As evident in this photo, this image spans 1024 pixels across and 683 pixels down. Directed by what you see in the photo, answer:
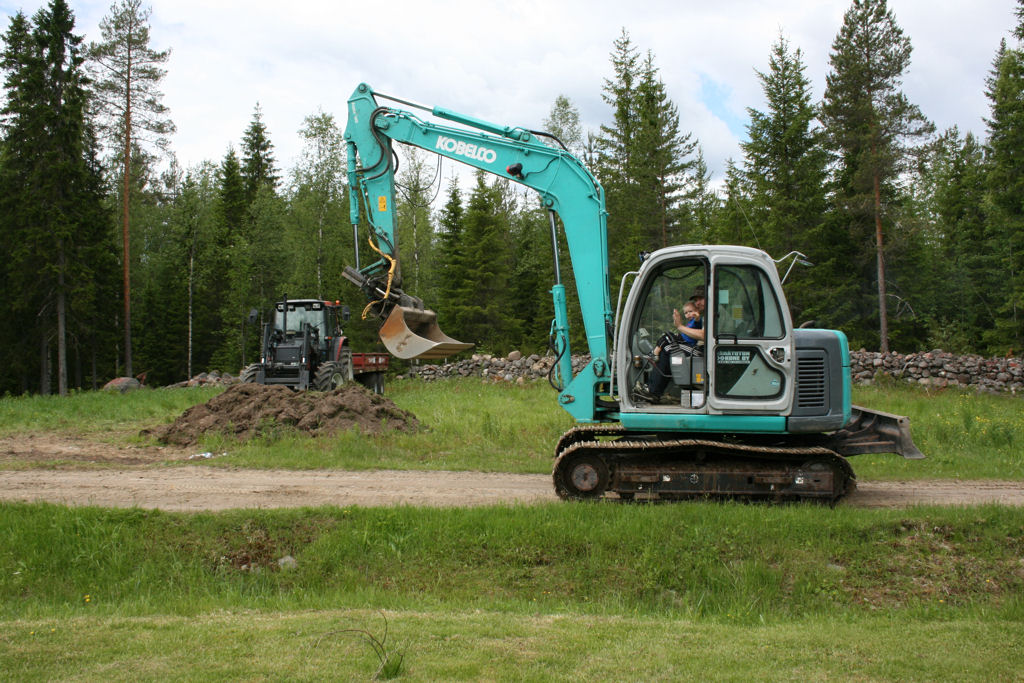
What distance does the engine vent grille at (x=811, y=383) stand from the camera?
8.03m

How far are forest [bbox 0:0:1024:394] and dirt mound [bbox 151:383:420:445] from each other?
13.7 meters

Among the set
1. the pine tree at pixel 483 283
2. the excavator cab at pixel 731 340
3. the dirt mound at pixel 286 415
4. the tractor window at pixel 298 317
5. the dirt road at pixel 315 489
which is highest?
the pine tree at pixel 483 283

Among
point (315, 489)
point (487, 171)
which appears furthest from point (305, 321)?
point (487, 171)

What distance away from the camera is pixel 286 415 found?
13.3 meters

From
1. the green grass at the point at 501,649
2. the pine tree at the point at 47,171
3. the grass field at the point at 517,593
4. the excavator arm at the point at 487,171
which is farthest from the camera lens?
the pine tree at the point at 47,171

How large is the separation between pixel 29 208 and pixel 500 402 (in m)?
20.5

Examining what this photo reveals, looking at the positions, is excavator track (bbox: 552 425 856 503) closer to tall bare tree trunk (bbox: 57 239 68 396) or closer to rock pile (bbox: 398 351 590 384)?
rock pile (bbox: 398 351 590 384)

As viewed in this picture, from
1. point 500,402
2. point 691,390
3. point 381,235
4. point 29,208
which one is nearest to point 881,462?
point 691,390

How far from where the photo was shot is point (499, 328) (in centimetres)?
3534

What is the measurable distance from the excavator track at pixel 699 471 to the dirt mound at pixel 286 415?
561 cm

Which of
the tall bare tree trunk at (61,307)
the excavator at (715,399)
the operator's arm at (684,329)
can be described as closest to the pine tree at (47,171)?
the tall bare tree trunk at (61,307)

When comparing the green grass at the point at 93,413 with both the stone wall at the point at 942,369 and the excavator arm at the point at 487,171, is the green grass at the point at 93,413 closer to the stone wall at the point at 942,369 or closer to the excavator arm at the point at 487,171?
the excavator arm at the point at 487,171

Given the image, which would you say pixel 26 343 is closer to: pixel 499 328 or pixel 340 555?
pixel 499 328

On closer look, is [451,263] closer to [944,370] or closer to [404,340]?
[944,370]
